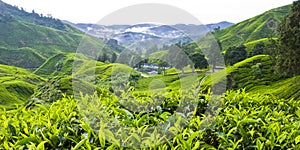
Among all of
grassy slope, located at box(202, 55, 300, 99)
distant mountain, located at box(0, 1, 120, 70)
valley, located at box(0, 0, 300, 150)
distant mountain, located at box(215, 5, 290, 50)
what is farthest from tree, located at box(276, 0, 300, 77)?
distant mountain, located at box(0, 1, 120, 70)

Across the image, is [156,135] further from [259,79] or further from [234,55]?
Result: [234,55]

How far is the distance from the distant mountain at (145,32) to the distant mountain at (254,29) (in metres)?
64.9

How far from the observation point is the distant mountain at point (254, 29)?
232 feet

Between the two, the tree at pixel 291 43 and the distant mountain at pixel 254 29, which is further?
the distant mountain at pixel 254 29

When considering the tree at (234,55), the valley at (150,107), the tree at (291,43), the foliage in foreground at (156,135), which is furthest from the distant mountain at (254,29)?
the foliage in foreground at (156,135)

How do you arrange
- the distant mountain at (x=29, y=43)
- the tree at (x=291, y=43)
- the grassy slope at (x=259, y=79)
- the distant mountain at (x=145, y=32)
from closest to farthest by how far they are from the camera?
1. the distant mountain at (x=145, y=32)
2. the tree at (x=291, y=43)
3. the grassy slope at (x=259, y=79)
4. the distant mountain at (x=29, y=43)

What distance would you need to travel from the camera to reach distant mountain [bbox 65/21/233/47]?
295cm

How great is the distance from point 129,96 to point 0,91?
39804 millimetres

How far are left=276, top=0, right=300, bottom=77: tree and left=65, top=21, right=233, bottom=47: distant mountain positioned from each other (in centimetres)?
2167

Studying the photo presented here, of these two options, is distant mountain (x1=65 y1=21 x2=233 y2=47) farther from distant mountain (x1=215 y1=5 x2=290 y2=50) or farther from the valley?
distant mountain (x1=215 y1=5 x2=290 y2=50)

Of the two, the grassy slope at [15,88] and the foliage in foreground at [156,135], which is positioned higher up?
the foliage in foreground at [156,135]

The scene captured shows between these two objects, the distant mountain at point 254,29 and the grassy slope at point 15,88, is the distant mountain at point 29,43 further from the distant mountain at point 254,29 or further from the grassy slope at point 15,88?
the distant mountain at point 254,29

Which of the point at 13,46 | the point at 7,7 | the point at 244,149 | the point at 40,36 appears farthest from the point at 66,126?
the point at 7,7

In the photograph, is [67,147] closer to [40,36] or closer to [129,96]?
[129,96]
